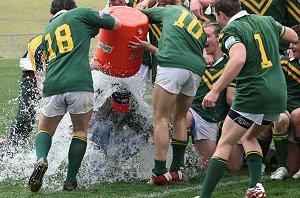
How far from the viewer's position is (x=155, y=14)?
7.11 meters

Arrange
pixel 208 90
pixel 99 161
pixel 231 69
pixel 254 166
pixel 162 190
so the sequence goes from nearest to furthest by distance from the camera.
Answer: pixel 231 69, pixel 254 166, pixel 162 190, pixel 99 161, pixel 208 90

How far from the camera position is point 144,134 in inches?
293

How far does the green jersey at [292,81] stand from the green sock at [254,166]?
1.19 m

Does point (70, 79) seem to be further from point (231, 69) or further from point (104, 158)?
point (231, 69)

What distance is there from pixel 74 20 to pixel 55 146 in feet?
4.70

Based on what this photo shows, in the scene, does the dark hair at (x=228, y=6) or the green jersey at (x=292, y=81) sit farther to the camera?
the green jersey at (x=292, y=81)

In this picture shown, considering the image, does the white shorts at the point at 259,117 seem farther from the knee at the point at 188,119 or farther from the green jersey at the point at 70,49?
the knee at the point at 188,119

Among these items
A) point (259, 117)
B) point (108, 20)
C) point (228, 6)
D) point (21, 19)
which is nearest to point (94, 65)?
point (108, 20)

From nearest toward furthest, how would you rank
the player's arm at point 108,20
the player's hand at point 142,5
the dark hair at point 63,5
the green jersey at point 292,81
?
the player's arm at point 108,20, the dark hair at point 63,5, the green jersey at point 292,81, the player's hand at point 142,5

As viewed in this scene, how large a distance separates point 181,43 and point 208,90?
1015 millimetres

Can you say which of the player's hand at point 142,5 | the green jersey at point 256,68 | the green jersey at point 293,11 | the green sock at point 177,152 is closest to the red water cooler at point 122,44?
the player's hand at point 142,5

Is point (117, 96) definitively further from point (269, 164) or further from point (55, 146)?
point (269, 164)

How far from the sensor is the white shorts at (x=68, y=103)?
254 inches

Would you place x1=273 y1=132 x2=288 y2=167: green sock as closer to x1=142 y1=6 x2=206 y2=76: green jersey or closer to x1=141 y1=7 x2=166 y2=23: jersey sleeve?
x1=142 y1=6 x2=206 y2=76: green jersey
